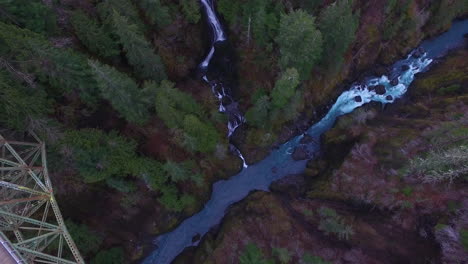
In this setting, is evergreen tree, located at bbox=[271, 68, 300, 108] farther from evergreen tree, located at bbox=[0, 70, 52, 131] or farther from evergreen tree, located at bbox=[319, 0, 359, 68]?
evergreen tree, located at bbox=[0, 70, 52, 131]

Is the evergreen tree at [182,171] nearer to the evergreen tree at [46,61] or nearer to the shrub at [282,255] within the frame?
the evergreen tree at [46,61]

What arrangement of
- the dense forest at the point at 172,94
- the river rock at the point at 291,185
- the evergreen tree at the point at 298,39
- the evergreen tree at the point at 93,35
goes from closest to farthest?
the dense forest at the point at 172,94 < the evergreen tree at the point at 93,35 < the evergreen tree at the point at 298,39 < the river rock at the point at 291,185

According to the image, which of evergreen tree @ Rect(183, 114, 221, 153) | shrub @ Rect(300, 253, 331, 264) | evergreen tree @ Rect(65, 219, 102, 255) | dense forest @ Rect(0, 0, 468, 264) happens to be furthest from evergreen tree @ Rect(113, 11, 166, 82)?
shrub @ Rect(300, 253, 331, 264)

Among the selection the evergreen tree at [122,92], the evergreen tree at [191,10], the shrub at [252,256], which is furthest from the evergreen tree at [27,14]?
the shrub at [252,256]

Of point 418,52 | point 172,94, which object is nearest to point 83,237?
point 172,94

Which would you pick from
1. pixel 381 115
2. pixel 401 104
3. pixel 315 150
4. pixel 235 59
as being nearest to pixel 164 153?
pixel 235 59

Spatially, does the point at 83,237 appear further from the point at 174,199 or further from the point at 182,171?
the point at 182,171
